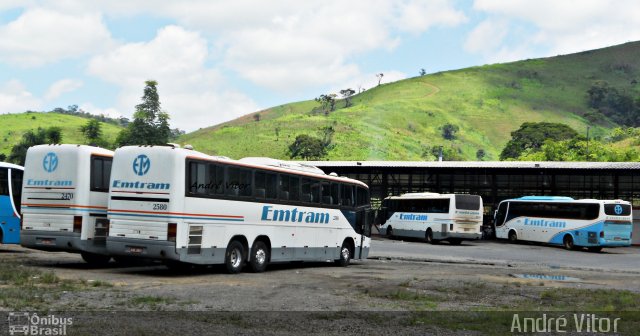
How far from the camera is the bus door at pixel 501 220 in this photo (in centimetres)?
5034

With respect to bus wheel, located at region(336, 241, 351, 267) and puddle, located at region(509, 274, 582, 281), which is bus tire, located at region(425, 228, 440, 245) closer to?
bus wheel, located at region(336, 241, 351, 267)

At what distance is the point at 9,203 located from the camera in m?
25.7

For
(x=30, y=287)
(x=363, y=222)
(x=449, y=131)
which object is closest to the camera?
(x=30, y=287)

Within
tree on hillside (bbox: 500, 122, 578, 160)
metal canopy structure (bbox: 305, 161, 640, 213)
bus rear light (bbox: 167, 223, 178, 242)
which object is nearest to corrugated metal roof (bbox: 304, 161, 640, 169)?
metal canopy structure (bbox: 305, 161, 640, 213)

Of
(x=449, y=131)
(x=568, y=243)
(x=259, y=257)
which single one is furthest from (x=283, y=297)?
(x=449, y=131)

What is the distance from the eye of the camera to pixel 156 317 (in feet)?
36.5

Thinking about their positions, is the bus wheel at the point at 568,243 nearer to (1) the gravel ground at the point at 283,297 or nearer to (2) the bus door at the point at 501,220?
(2) the bus door at the point at 501,220

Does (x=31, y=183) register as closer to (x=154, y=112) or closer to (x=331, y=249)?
(x=331, y=249)

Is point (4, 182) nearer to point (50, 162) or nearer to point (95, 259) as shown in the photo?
point (95, 259)

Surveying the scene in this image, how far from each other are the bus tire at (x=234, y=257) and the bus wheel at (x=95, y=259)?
145 inches

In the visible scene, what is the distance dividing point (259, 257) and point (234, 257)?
1168mm

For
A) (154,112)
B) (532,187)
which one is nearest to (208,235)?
(532,187)

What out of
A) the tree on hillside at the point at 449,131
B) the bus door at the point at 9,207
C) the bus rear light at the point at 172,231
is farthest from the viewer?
the tree on hillside at the point at 449,131

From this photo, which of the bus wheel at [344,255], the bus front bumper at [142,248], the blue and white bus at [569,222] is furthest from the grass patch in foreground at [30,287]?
the blue and white bus at [569,222]
